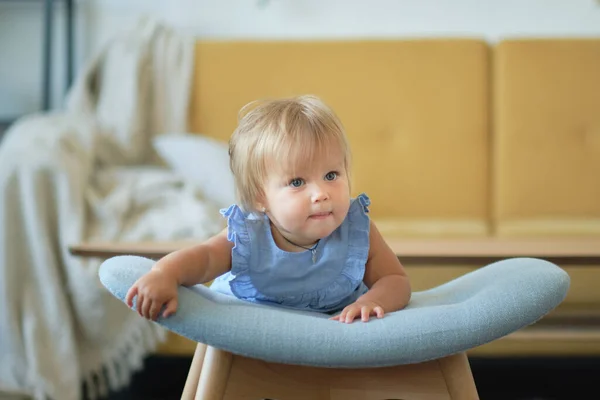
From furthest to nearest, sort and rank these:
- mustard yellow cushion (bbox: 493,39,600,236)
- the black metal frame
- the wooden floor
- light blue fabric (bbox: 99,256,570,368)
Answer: the black metal frame
mustard yellow cushion (bbox: 493,39,600,236)
the wooden floor
light blue fabric (bbox: 99,256,570,368)

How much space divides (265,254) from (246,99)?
1.54 meters

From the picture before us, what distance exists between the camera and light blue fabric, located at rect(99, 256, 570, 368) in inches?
31.9

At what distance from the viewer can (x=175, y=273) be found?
882mm

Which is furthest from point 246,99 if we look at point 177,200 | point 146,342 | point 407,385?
point 407,385

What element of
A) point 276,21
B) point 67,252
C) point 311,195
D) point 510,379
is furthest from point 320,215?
point 276,21

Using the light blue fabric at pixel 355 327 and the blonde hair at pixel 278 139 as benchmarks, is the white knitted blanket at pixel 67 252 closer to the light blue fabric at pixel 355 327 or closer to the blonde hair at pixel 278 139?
the blonde hair at pixel 278 139

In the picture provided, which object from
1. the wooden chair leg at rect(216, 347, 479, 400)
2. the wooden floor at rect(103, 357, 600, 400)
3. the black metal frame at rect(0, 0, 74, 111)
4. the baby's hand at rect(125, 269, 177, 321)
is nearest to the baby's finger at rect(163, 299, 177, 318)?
the baby's hand at rect(125, 269, 177, 321)

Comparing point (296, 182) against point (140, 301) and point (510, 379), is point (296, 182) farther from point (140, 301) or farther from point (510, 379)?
point (510, 379)

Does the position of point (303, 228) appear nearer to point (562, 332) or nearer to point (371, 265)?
point (371, 265)

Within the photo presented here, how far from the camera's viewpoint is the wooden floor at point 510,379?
2.08m

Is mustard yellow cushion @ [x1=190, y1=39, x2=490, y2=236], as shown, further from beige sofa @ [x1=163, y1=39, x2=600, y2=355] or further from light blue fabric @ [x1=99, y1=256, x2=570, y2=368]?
light blue fabric @ [x1=99, y1=256, x2=570, y2=368]

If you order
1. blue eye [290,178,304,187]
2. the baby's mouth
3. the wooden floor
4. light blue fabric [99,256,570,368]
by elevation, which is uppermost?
blue eye [290,178,304,187]

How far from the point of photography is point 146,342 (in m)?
1.86

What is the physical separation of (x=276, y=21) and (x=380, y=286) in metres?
1.91
